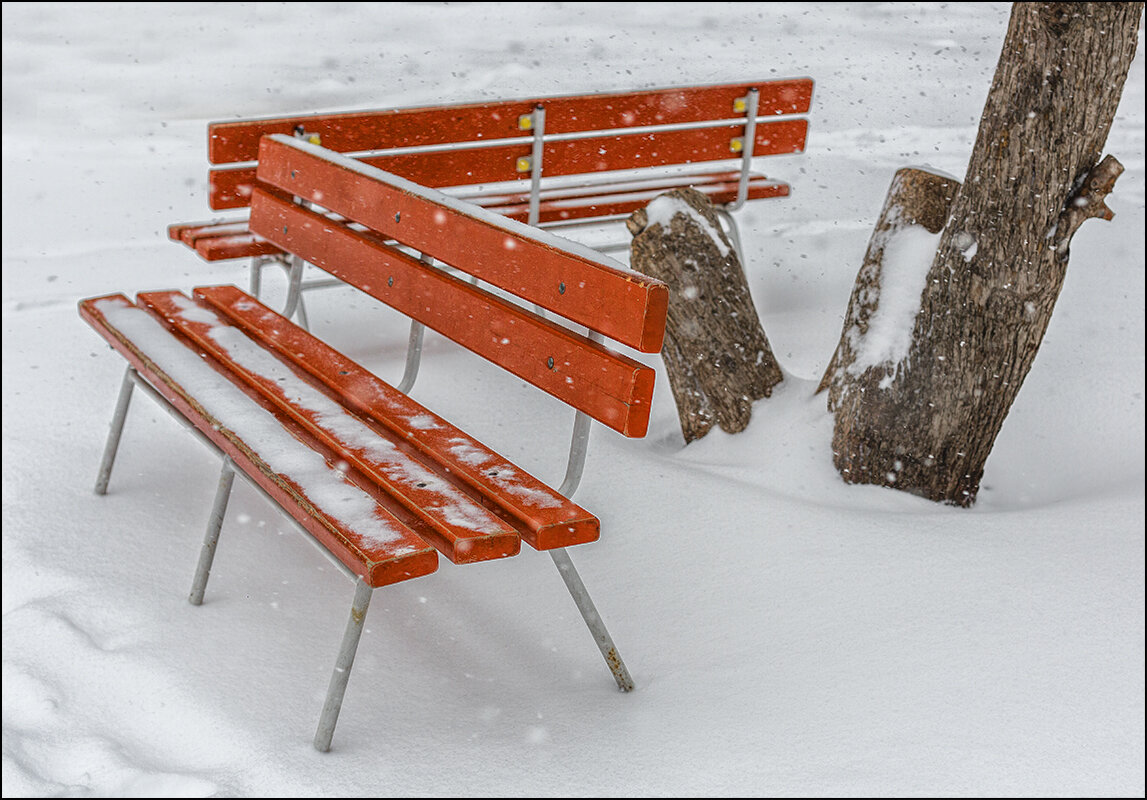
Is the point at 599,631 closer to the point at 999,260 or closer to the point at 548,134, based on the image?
the point at 999,260

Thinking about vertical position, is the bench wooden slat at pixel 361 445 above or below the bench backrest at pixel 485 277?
below

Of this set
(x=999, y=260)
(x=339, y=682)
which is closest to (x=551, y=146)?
(x=999, y=260)

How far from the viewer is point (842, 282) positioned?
18.8 feet

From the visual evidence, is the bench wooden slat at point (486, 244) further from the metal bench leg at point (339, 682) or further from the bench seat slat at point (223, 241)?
the metal bench leg at point (339, 682)

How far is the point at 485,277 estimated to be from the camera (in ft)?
10.4

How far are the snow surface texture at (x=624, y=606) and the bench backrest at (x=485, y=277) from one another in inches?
25.4

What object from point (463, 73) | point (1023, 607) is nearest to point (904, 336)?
point (1023, 607)

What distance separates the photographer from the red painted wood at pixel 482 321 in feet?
8.86

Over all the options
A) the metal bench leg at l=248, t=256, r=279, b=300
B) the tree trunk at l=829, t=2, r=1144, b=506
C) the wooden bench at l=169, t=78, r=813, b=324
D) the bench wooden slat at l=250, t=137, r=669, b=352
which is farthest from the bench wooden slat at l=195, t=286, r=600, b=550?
the tree trunk at l=829, t=2, r=1144, b=506

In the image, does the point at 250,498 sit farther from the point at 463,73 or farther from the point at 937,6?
the point at 937,6

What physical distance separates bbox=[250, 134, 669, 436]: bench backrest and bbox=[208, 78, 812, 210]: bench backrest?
0.50 m

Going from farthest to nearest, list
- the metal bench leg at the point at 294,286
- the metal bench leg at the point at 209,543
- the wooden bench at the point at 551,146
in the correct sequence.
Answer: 1. the wooden bench at the point at 551,146
2. the metal bench leg at the point at 294,286
3. the metal bench leg at the point at 209,543

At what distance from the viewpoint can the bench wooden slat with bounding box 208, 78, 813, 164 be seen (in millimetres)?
4574

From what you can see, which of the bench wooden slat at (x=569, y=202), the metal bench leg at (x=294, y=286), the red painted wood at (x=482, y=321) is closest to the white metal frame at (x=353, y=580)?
the red painted wood at (x=482, y=321)
